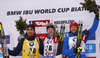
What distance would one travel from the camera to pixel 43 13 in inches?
196

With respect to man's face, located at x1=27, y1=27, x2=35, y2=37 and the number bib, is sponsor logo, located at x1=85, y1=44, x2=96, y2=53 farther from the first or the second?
man's face, located at x1=27, y1=27, x2=35, y2=37

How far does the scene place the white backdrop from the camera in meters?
4.70

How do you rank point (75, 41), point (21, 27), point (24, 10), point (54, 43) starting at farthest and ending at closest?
point (24, 10) < point (21, 27) < point (54, 43) < point (75, 41)

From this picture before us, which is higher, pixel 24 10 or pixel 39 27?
pixel 24 10

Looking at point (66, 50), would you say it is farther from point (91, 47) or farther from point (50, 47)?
point (91, 47)

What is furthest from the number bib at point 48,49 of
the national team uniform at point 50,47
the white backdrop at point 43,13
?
the white backdrop at point 43,13

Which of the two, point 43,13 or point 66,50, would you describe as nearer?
point 66,50

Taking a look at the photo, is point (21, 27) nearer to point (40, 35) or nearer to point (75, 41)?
point (40, 35)

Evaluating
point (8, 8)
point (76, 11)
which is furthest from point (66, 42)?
point (8, 8)

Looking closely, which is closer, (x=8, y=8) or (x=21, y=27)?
(x=21, y=27)

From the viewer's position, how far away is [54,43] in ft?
14.2

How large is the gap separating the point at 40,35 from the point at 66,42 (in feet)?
3.44

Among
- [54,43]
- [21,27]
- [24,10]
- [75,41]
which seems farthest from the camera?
[24,10]

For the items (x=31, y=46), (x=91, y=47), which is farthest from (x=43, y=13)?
(x=91, y=47)
